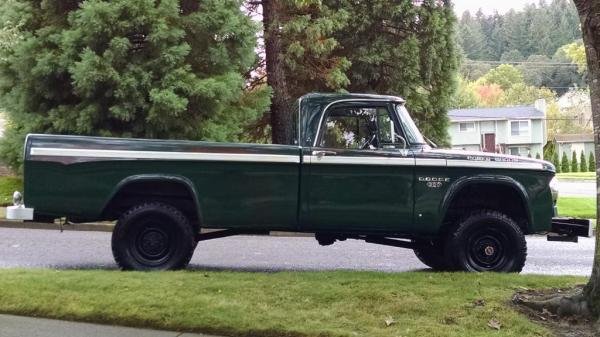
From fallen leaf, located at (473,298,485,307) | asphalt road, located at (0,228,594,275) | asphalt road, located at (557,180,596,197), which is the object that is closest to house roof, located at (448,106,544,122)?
asphalt road, located at (557,180,596,197)

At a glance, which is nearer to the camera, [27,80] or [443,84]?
[27,80]

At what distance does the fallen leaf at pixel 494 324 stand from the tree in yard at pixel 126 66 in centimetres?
827

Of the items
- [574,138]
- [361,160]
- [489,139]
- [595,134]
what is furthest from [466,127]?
[595,134]

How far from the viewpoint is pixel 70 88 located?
1280 cm

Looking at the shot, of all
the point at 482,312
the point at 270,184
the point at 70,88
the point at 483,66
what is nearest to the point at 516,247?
the point at 482,312

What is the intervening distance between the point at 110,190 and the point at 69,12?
7.35m

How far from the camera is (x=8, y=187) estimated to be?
54.9 feet

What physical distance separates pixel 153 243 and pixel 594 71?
4702mm

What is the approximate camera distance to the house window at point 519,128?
188ft

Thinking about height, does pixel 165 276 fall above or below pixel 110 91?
below

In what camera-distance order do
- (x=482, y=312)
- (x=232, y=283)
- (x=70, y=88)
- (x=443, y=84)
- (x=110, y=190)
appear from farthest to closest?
(x=443, y=84)
(x=70, y=88)
(x=110, y=190)
(x=232, y=283)
(x=482, y=312)

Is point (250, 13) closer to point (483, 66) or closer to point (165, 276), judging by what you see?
point (165, 276)

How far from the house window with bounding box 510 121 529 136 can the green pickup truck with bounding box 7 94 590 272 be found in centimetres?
5330

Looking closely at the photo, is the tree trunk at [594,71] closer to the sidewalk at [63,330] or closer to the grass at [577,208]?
the sidewalk at [63,330]
